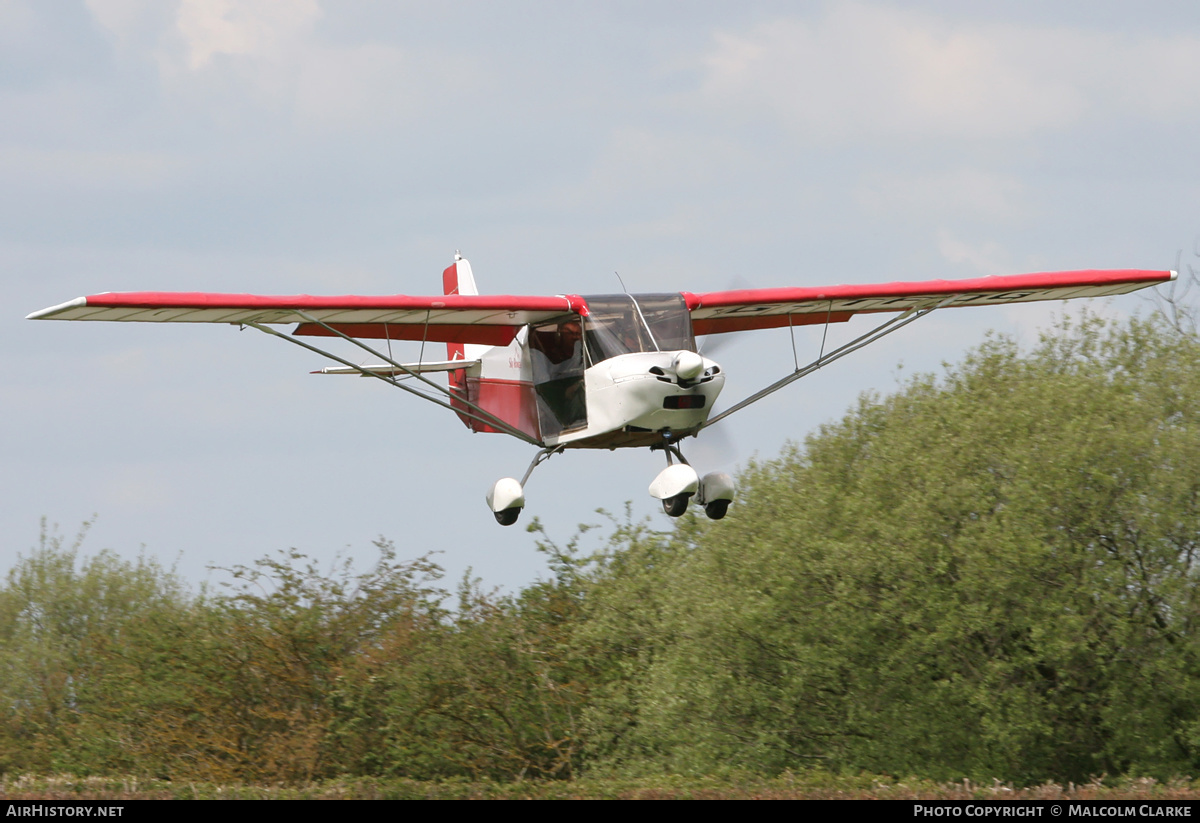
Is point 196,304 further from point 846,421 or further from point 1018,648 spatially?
point 846,421

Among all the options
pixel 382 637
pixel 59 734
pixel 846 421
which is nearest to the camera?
pixel 846 421

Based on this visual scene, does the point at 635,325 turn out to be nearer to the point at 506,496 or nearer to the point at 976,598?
the point at 506,496

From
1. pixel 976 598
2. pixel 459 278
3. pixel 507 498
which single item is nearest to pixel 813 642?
pixel 976 598

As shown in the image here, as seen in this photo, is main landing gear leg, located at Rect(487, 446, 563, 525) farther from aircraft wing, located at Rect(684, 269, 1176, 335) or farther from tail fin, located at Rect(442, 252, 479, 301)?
tail fin, located at Rect(442, 252, 479, 301)

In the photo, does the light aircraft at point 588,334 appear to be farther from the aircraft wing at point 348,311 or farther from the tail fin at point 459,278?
the tail fin at point 459,278

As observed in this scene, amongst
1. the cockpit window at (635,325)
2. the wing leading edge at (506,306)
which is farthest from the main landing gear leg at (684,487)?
the wing leading edge at (506,306)

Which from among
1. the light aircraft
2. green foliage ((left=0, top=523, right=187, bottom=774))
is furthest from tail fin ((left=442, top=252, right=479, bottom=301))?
green foliage ((left=0, top=523, right=187, bottom=774))

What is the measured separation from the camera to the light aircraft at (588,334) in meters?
14.0

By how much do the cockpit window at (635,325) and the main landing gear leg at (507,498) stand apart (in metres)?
1.53

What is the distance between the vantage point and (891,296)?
17766 millimetres

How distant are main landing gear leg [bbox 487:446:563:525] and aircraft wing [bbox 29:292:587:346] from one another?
5.76ft
